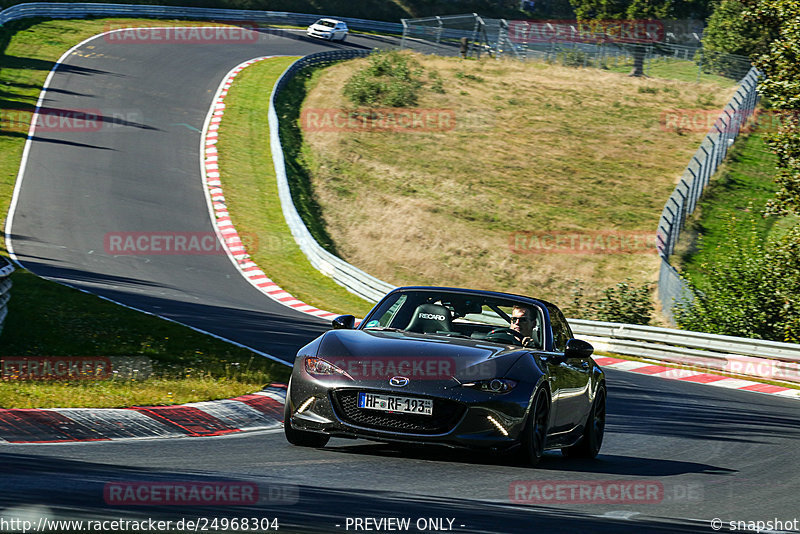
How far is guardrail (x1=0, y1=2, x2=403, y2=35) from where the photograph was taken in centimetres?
5062

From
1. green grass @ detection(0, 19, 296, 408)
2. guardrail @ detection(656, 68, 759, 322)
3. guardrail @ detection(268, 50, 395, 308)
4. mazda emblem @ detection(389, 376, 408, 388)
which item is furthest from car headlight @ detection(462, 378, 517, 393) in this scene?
guardrail @ detection(656, 68, 759, 322)

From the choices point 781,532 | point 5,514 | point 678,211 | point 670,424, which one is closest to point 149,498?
point 5,514

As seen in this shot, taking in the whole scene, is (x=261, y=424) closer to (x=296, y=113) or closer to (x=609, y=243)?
(x=609, y=243)

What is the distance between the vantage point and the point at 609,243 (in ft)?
114

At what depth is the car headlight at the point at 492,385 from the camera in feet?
25.9

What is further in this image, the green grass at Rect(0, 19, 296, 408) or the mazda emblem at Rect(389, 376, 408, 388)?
the green grass at Rect(0, 19, 296, 408)

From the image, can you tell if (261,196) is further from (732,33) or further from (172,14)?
(732,33)

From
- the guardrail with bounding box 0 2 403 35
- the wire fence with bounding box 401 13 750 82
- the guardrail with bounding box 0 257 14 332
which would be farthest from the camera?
the wire fence with bounding box 401 13 750 82

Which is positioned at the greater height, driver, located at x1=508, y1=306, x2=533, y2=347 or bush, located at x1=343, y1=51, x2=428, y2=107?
driver, located at x1=508, y1=306, x2=533, y2=347

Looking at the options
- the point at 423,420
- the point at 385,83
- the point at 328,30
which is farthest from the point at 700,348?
the point at 328,30

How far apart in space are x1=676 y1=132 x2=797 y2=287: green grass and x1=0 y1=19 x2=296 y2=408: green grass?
754 inches

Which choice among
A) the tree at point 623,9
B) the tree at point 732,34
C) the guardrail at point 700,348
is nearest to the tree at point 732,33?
the tree at point 732,34

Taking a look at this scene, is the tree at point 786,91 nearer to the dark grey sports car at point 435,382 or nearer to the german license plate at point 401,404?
the dark grey sports car at point 435,382

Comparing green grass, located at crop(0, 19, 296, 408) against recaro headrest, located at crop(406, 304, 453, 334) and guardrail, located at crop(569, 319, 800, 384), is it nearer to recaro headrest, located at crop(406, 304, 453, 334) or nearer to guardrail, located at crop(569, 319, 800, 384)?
recaro headrest, located at crop(406, 304, 453, 334)
